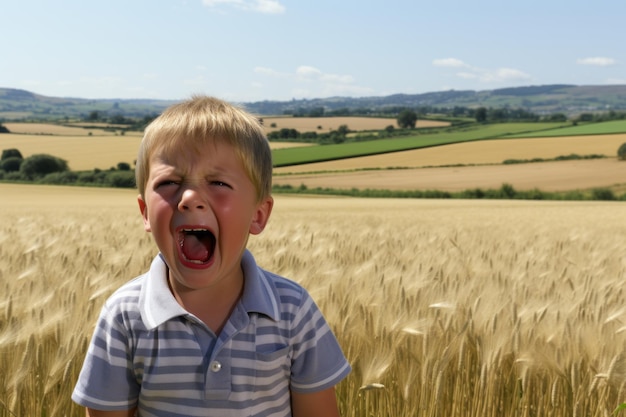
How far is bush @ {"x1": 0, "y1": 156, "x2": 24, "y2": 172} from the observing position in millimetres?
42812

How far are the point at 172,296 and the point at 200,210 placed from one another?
8.4 inches

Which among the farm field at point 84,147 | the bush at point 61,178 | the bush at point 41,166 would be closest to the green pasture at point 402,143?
the farm field at point 84,147

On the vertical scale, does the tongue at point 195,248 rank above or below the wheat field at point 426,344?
above

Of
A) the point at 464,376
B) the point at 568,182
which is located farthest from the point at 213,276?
the point at 568,182

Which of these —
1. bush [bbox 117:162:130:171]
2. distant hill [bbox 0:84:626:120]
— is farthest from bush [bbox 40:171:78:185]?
distant hill [bbox 0:84:626:120]

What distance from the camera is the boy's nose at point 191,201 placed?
1.41 meters

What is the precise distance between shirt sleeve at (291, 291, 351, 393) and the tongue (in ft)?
0.96

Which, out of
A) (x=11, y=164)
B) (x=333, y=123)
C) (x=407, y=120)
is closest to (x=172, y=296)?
(x=11, y=164)

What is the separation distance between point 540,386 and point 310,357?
1050 millimetres

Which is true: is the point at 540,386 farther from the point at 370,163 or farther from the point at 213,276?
the point at 370,163

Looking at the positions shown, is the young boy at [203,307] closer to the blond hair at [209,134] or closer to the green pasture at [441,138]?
the blond hair at [209,134]

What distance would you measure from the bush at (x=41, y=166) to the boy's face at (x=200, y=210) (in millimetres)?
39972

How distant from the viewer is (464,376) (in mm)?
2354

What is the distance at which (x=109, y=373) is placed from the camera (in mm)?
1541
